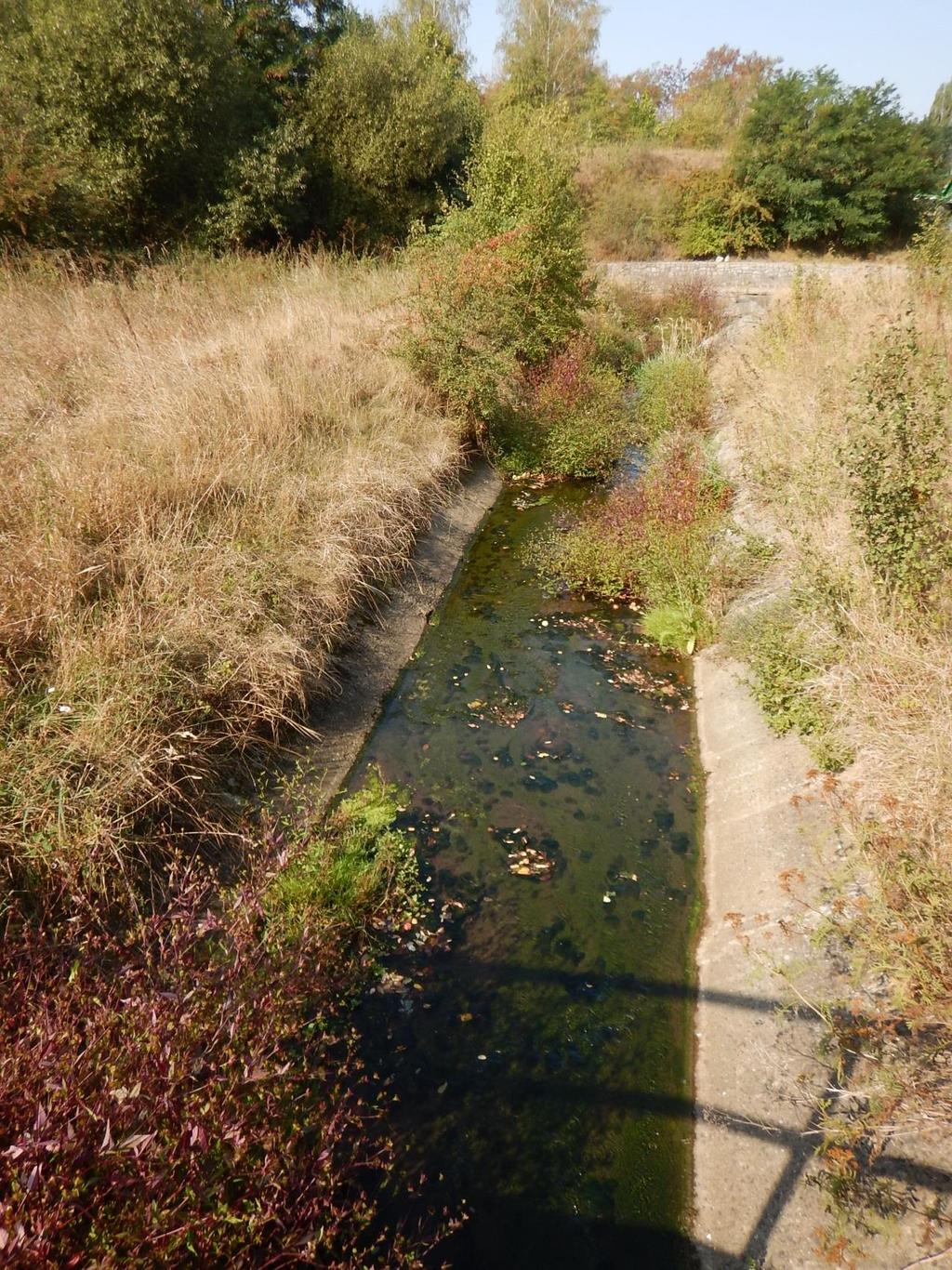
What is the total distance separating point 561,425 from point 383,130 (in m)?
11.4

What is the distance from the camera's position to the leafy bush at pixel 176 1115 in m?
1.84

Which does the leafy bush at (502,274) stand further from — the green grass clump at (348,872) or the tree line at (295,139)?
the green grass clump at (348,872)

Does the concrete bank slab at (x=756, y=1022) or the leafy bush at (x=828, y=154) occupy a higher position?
the leafy bush at (x=828, y=154)

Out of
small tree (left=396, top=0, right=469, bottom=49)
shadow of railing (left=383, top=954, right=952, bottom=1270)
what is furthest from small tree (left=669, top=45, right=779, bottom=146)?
shadow of railing (left=383, top=954, right=952, bottom=1270)

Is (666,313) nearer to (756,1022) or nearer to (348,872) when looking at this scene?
(348,872)

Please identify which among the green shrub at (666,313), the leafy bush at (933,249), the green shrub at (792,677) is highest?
the leafy bush at (933,249)

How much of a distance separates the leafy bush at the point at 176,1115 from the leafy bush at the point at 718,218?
30.4m

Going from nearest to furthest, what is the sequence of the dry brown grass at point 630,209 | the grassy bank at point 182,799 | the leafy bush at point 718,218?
1. the grassy bank at point 182,799
2. the leafy bush at point 718,218
3. the dry brown grass at point 630,209

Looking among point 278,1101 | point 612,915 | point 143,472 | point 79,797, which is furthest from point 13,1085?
point 143,472

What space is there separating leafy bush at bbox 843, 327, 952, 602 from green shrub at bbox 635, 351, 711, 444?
22.4 feet

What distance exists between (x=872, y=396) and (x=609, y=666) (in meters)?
3.08

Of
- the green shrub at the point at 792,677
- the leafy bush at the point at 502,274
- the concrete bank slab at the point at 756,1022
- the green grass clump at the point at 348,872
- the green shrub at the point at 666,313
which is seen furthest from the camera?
the green shrub at the point at 666,313

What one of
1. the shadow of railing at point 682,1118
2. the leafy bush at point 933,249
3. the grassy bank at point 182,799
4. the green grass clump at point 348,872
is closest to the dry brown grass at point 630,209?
the leafy bush at point 933,249

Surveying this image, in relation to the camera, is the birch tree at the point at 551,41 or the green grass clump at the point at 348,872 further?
the birch tree at the point at 551,41
